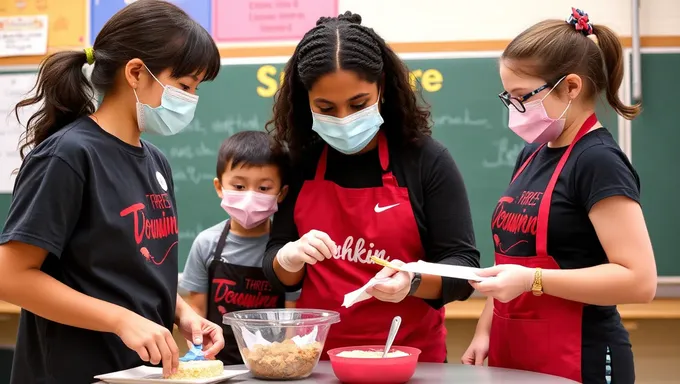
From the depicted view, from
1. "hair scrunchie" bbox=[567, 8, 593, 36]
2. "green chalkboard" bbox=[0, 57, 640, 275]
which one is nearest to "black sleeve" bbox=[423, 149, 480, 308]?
"hair scrunchie" bbox=[567, 8, 593, 36]

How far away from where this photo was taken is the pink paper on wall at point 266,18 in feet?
10.6

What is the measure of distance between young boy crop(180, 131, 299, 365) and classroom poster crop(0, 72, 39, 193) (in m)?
1.59

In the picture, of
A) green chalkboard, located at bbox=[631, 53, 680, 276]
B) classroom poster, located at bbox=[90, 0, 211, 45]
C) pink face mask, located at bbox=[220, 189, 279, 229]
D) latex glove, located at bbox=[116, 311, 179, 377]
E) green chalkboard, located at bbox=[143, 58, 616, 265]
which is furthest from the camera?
classroom poster, located at bbox=[90, 0, 211, 45]

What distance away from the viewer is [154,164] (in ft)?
5.51

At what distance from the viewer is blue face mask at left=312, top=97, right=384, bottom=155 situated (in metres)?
1.69

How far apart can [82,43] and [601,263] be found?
2.69 m

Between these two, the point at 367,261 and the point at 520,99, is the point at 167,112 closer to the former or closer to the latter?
the point at 367,261

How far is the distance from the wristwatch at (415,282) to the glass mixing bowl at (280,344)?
0.19 m

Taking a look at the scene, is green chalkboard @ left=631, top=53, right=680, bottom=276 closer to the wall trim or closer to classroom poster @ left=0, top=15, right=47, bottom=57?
the wall trim

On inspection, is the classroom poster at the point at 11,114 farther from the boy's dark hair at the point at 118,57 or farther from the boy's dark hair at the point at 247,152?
the boy's dark hair at the point at 118,57

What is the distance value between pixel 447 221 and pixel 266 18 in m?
1.91

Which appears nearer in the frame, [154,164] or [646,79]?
[154,164]

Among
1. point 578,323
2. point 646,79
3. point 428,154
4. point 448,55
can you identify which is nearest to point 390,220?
point 428,154

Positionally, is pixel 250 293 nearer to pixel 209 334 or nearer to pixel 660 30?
pixel 209 334
